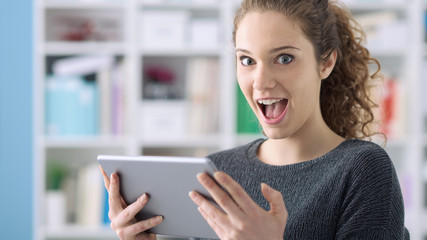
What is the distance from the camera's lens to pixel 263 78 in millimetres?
1253

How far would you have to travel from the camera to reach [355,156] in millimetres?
1209

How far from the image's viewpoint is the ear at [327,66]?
52.4 inches

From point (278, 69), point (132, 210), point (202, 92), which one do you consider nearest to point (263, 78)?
point (278, 69)

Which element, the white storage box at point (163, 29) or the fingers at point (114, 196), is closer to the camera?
the fingers at point (114, 196)

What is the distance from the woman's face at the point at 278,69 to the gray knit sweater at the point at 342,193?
11cm

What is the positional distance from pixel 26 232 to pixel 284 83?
2.24 m

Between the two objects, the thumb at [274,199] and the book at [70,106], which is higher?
the book at [70,106]

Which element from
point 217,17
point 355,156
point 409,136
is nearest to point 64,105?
point 217,17

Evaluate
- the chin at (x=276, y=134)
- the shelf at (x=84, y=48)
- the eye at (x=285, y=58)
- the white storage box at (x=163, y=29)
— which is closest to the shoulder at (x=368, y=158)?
the chin at (x=276, y=134)

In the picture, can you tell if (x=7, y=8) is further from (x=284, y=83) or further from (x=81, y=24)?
(x=284, y=83)

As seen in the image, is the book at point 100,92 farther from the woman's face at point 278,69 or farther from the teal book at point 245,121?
the woman's face at point 278,69

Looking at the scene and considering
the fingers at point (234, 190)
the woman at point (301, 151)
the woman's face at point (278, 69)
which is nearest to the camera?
the fingers at point (234, 190)

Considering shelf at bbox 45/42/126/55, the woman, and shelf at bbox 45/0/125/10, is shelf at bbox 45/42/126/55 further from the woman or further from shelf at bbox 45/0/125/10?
the woman

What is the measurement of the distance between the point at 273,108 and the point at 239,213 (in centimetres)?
41
